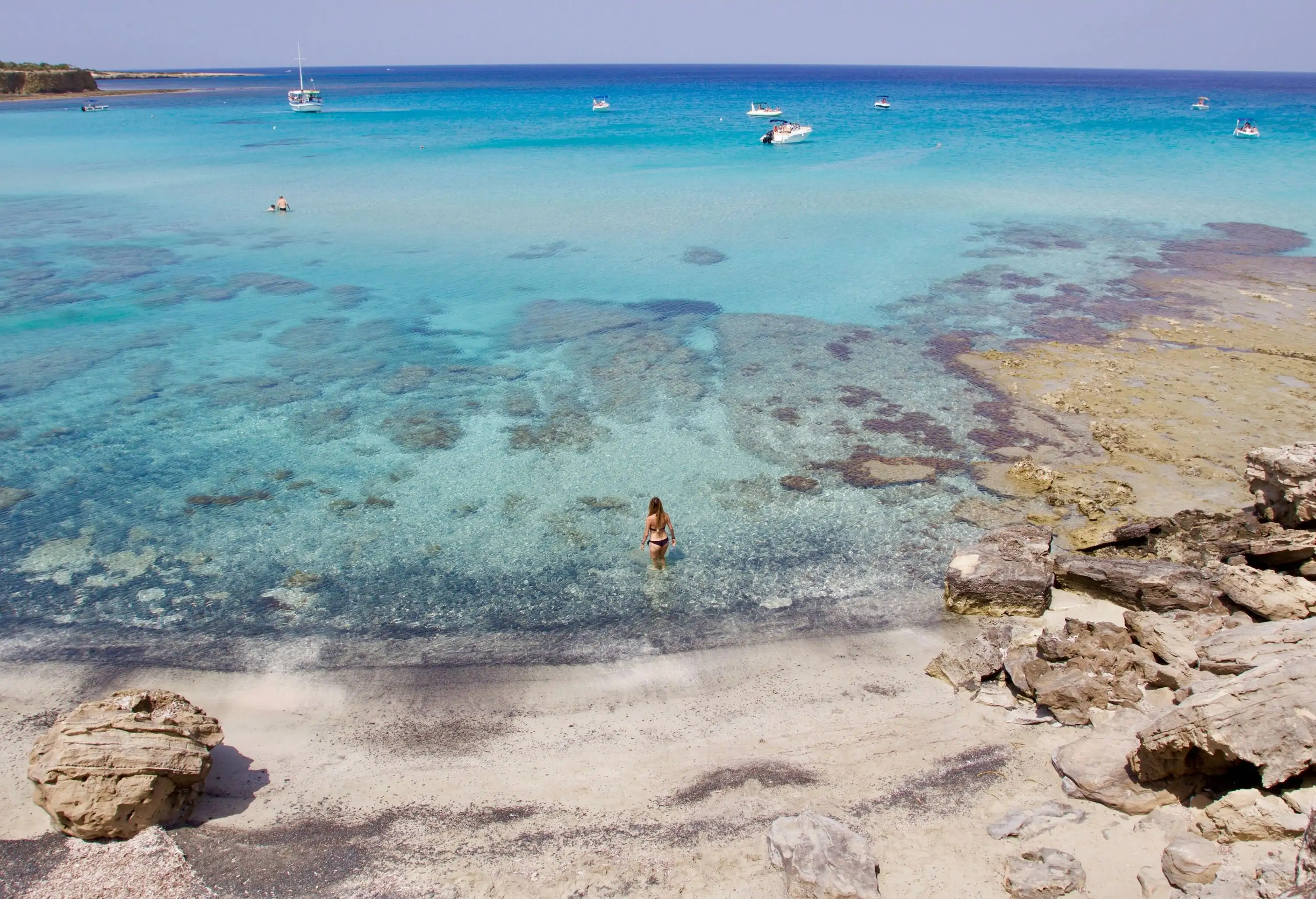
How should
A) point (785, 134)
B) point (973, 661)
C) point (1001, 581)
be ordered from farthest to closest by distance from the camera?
point (785, 134) → point (1001, 581) → point (973, 661)

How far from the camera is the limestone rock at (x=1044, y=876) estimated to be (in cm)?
707

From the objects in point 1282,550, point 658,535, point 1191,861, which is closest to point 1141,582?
point 1282,550

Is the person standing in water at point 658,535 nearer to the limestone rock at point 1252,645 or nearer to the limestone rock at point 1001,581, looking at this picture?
the limestone rock at point 1001,581

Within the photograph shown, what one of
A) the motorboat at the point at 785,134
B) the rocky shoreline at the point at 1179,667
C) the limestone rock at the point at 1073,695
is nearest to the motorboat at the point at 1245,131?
the motorboat at the point at 785,134

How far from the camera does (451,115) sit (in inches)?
3659

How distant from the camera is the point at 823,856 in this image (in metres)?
7.46

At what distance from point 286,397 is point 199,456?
311cm

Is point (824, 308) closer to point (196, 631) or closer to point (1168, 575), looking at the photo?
point (1168, 575)

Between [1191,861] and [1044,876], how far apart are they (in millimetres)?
1134

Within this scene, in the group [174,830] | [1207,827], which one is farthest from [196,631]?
[1207,827]

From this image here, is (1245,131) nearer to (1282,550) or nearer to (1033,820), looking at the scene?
(1282,550)

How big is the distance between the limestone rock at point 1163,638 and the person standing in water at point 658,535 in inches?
252

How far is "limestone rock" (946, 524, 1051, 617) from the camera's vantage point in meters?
11.6

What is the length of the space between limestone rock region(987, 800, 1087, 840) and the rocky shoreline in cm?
9
